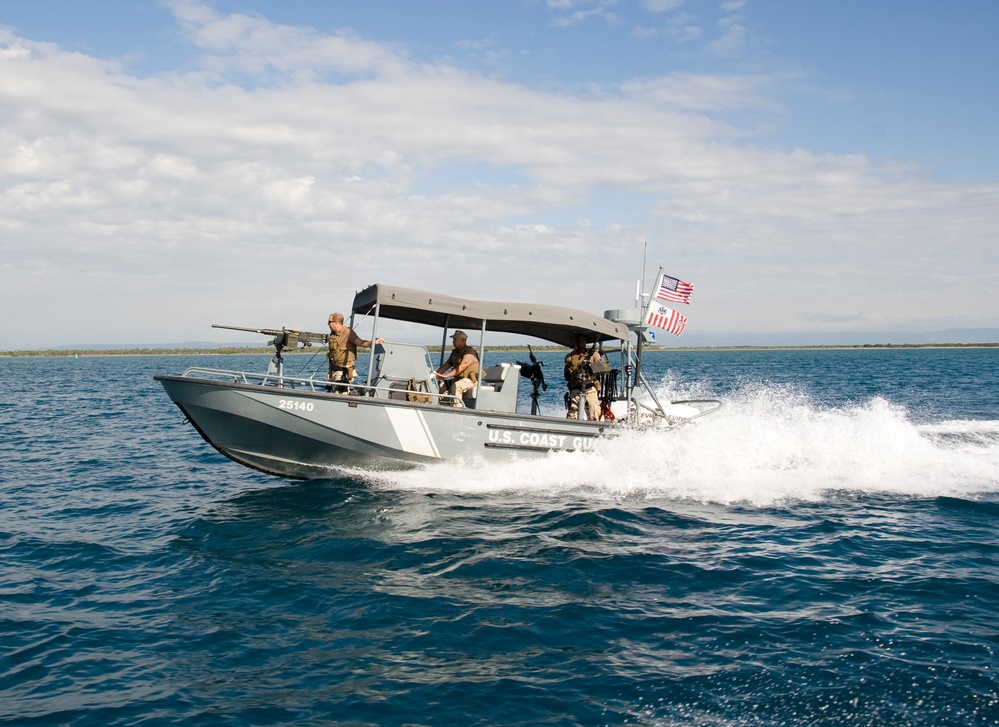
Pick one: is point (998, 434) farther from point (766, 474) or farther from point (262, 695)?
point (262, 695)

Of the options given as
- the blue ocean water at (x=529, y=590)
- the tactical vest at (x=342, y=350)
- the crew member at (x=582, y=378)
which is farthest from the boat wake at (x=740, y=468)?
the tactical vest at (x=342, y=350)

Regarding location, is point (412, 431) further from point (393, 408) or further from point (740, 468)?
point (740, 468)

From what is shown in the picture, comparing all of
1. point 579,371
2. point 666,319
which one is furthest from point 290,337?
point 666,319

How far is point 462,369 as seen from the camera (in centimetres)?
1288

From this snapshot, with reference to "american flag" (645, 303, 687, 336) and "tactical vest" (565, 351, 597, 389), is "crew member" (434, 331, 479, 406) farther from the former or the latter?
"american flag" (645, 303, 687, 336)

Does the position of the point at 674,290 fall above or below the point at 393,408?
above

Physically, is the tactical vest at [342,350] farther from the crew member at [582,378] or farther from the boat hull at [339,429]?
the crew member at [582,378]

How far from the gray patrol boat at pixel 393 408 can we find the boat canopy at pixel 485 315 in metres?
0.02

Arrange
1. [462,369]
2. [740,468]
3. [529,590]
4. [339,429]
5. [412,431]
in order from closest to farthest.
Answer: [529,590] < [339,429] < [412,431] < [462,369] < [740,468]

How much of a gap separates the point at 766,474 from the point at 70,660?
37.8 feet

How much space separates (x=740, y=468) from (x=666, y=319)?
→ 3.17 meters

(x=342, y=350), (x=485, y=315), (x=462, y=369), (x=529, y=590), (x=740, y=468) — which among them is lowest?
(x=529, y=590)

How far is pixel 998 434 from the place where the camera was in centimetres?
1916

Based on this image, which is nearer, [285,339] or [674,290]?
[285,339]
